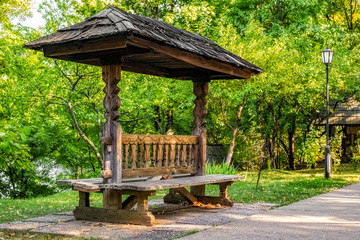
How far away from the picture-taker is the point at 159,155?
8.99 meters

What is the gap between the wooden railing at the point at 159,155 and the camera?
8.27 m

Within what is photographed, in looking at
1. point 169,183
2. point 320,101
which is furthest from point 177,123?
point 169,183

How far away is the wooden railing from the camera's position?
8273mm

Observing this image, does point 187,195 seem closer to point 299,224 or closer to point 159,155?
point 159,155

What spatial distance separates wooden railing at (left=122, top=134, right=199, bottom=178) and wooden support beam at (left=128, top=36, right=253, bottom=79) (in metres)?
1.47

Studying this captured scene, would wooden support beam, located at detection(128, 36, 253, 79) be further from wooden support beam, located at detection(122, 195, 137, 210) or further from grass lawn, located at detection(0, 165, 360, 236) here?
grass lawn, located at detection(0, 165, 360, 236)

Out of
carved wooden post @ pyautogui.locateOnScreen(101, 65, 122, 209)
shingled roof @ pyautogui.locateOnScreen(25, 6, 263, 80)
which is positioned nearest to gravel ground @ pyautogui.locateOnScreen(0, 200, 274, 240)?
carved wooden post @ pyautogui.locateOnScreen(101, 65, 122, 209)

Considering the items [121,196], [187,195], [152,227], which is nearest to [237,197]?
[187,195]

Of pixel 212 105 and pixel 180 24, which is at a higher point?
pixel 180 24

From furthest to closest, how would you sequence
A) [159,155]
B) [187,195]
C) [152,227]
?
[187,195]
[159,155]
[152,227]

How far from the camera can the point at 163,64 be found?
9852 millimetres

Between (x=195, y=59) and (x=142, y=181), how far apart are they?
87.6 inches

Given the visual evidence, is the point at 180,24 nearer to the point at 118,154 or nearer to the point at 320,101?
the point at 320,101

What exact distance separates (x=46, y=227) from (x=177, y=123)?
58.0ft
